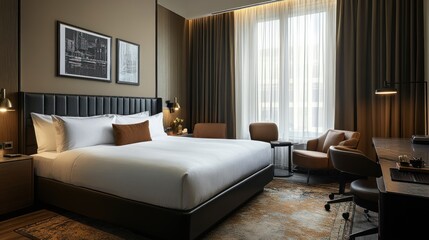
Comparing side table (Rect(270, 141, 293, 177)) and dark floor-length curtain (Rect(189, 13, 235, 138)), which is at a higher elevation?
dark floor-length curtain (Rect(189, 13, 235, 138))

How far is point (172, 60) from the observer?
5.59 meters

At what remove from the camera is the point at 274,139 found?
500 centimetres

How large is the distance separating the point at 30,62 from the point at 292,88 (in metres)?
4.08

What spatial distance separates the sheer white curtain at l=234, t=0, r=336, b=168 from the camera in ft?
15.5

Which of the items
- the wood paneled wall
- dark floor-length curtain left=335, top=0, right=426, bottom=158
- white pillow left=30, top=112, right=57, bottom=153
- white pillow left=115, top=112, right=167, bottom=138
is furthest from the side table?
the wood paneled wall

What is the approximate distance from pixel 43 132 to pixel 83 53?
48.6 inches

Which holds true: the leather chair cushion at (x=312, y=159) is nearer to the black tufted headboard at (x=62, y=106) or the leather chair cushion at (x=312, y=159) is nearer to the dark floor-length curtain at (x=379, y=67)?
the dark floor-length curtain at (x=379, y=67)

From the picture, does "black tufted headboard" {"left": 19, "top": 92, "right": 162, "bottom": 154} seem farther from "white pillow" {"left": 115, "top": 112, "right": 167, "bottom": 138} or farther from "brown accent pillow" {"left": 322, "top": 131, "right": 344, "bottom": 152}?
"brown accent pillow" {"left": 322, "top": 131, "right": 344, "bottom": 152}

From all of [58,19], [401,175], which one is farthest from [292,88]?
[58,19]

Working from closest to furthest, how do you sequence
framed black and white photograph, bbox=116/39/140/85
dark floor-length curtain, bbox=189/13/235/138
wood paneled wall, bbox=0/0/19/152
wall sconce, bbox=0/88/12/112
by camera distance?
wall sconce, bbox=0/88/12/112 → wood paneled wall, bbox=0/0/19/152 → framed black and white photograph, bbox=116/39/140/85 → dark floor-length curtain, bbox=189/13/235/138

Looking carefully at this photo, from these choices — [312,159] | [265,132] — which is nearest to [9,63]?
[265,132]

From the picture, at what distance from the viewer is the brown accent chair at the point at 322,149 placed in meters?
4.03

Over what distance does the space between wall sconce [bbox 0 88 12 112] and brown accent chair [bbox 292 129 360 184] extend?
12.9ft

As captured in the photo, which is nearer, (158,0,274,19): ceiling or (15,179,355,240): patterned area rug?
(15,179,355,240): patterned area rug
